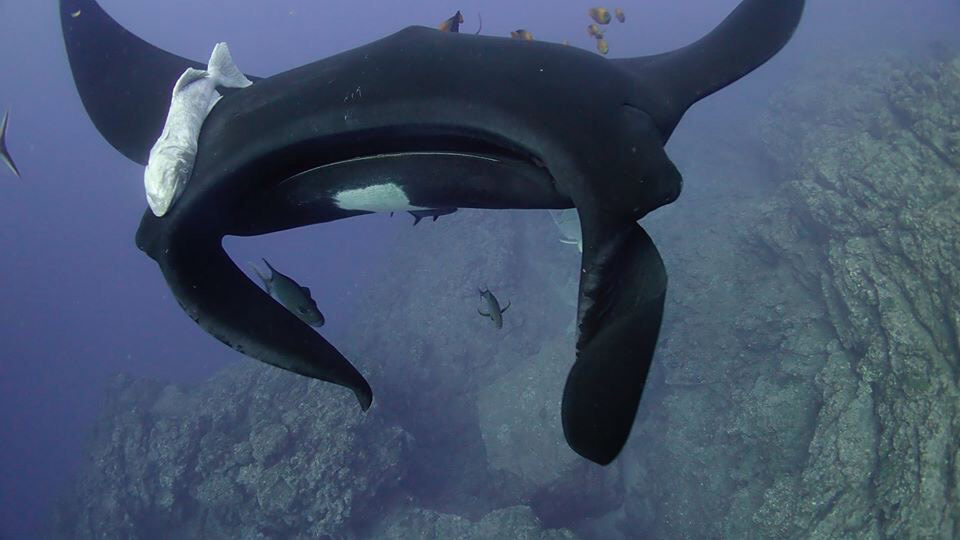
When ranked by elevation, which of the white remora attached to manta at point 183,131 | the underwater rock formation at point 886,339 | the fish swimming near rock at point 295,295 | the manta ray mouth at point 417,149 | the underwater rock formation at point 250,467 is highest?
the white remora attached to manta at point 183,131

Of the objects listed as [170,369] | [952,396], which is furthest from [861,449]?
[170,369]

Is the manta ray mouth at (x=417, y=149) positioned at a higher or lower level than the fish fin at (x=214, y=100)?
lower

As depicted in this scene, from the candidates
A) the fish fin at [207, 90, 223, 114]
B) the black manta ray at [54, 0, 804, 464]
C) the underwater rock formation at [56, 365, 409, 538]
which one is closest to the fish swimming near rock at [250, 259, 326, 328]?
the black manta ray at [54, 0, 804, 464]

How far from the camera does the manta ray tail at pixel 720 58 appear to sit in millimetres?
2170

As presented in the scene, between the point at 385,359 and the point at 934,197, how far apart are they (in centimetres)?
1404

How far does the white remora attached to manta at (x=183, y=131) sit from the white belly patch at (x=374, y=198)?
530 mm

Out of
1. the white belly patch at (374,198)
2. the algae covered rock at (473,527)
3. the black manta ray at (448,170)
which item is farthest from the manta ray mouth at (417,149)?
the algae covered rock at (473,527)

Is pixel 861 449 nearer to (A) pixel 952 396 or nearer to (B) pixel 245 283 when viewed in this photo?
(A) pixel 952 396

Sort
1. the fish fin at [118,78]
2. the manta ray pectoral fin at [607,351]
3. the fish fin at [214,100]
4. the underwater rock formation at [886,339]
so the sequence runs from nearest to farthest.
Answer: the manta ray pectoral fin at [607,351] → the fish fin at [214,100] → the fish fin at [118,78] → the underwater rock formation at [886,339]

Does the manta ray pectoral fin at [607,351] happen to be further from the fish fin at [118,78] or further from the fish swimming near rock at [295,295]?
the fish swimming near rock at [295,295]

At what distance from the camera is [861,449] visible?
6.55 meters

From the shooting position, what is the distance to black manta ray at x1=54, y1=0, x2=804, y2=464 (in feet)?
4.90

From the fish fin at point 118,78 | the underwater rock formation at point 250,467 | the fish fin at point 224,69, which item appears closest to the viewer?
the fish fin at point 224,69

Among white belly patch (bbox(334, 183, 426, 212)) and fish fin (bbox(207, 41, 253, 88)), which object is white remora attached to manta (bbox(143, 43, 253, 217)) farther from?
white belly patch (bbox(334, 183, 426, 212))
